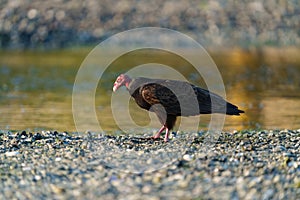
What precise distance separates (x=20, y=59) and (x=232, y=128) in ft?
81.3

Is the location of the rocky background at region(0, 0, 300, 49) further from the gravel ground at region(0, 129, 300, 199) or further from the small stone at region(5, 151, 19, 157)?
the small stone at region(5, 151, 19, 157)

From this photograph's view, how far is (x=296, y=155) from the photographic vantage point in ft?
45.6

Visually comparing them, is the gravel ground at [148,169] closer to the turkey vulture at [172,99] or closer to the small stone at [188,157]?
the small stone at [188,157]

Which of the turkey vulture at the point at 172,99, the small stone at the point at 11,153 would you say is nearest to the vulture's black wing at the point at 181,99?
the turkey vulture at the point at 172,99

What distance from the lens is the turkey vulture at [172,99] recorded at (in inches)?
622

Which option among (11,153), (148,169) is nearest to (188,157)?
(148,169)

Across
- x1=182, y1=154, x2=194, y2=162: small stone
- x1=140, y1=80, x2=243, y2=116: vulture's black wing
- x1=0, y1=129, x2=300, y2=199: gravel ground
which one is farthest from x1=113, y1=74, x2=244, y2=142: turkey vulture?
x1=182, y1=154, x2=194, y2=162: small stone

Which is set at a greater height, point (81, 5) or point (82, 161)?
point (81, 5)

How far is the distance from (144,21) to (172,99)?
126 ft

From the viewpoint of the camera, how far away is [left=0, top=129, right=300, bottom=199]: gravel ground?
11.2 metres

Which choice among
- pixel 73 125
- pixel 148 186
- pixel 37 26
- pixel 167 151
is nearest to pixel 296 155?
pixel 167 151

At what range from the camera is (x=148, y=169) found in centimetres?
1228

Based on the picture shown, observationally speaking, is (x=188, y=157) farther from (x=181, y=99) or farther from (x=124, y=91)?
(x=124, y=91)

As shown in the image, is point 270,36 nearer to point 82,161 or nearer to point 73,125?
point 73,125
